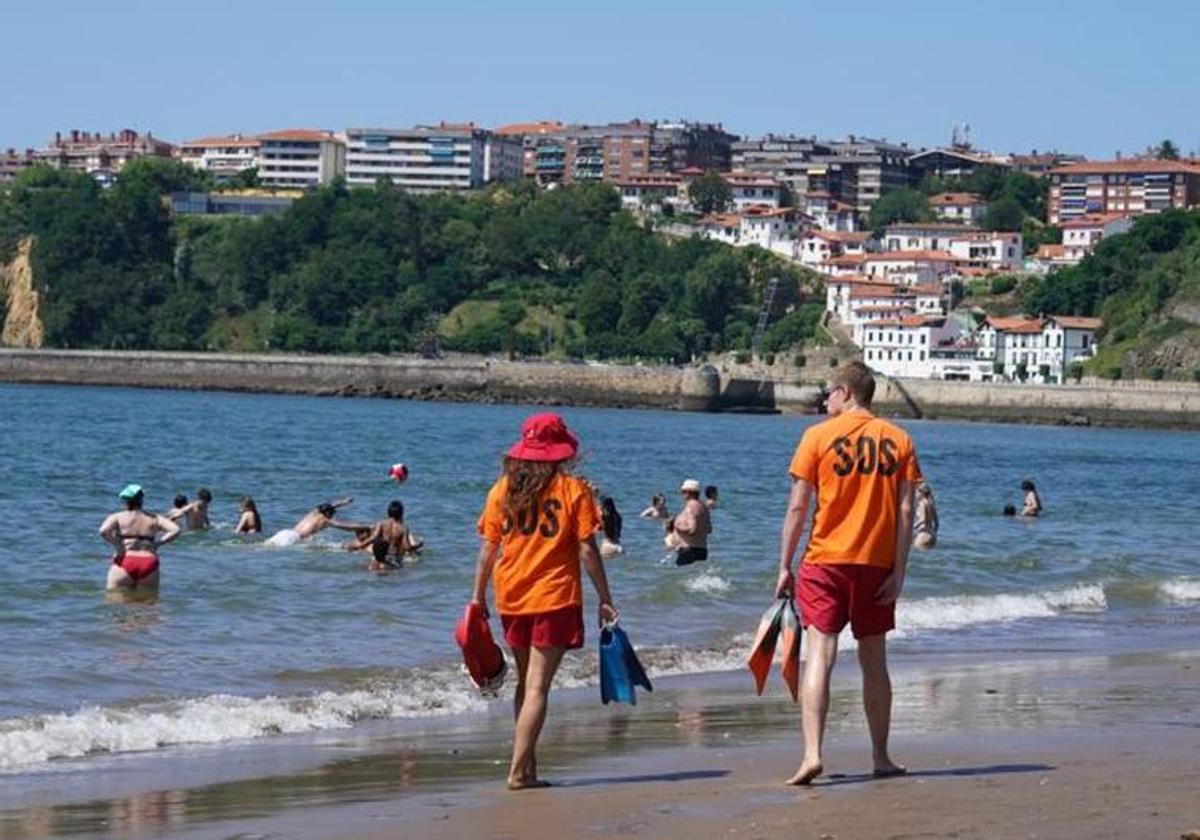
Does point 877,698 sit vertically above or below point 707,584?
above

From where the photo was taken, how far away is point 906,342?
144m

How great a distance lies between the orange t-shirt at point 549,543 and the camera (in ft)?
31.9

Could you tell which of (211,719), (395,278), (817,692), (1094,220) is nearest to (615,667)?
(817,692)

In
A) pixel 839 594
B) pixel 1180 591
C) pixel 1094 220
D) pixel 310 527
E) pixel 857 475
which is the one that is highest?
pixel 1094 220

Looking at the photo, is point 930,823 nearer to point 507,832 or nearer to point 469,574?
point 507,832

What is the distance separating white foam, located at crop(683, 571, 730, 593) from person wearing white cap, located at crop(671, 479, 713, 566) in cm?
127

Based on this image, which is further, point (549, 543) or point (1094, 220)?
point (1094, 220)

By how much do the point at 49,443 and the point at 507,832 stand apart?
174 ft

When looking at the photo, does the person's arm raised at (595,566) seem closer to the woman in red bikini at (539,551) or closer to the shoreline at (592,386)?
the woman in red bikini at (539,551)

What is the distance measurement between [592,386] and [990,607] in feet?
332

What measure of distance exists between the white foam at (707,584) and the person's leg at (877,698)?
12.1 m

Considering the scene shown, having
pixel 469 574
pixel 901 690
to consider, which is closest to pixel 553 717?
pixel 901 690

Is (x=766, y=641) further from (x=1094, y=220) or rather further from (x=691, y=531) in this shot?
(x=1094, y=220)

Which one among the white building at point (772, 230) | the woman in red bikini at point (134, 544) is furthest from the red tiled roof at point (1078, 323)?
the woman in red bikini at point (134, 544)
